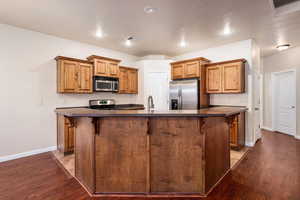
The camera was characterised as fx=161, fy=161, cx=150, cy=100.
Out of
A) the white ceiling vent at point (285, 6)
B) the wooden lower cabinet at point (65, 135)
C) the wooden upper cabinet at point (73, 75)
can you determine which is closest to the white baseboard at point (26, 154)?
the wooden lower cabinet at point (65, 135)

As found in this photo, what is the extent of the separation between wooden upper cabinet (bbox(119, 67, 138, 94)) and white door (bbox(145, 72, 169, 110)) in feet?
1.48

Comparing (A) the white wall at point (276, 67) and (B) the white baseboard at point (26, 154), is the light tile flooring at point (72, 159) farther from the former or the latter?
(A) the white wall at point (276, 67)

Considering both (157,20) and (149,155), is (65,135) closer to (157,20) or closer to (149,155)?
(149,155)

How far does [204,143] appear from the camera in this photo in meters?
2.04

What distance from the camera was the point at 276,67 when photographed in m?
5.55

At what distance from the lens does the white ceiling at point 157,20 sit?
256 centimetres

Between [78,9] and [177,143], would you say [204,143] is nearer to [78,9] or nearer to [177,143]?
[177,143]

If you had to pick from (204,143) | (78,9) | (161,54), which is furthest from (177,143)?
(161,54)

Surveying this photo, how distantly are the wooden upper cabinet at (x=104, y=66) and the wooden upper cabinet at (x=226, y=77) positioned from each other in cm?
264

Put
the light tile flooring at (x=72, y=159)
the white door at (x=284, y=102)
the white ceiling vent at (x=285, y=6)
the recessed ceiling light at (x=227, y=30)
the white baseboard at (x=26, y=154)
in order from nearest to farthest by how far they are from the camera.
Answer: the white ceiling vent at (x=285, y=6) → the light tile flooring at (x=72, y=159) → the white baseboard at (x=26, y=154) → the recessed ceiling light at (x=227, y=30) → the white door at (x=284, y=102)

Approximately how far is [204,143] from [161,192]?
0.85 metres

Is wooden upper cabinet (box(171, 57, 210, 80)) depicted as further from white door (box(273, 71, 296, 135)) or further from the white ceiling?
white door (box(273, 71, 296, 135))

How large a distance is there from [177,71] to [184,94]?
2.62 feet

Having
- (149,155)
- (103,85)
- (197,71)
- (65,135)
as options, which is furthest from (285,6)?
(65,135)
